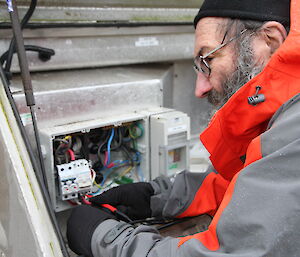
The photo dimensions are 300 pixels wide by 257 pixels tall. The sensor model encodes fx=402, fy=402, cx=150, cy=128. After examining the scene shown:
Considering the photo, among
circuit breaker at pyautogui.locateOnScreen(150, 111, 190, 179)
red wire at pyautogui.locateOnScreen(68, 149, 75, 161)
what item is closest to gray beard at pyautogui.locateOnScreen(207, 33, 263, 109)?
circuit breaker at pyautogui.locateOnScreen(150, 111, 190, 179)

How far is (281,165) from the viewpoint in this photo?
36.6 inches

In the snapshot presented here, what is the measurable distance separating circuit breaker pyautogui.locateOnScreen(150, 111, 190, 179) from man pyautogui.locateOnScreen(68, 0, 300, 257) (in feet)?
0.33

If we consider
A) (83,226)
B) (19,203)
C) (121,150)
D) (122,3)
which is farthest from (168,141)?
(19,203)

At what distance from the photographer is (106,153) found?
66.6 inches

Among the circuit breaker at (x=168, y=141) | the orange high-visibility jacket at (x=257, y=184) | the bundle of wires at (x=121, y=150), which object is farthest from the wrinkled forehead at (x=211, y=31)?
the bundle of wires at (x=121, y=150)

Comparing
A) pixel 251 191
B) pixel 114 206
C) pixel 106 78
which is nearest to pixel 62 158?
pixel 114 206

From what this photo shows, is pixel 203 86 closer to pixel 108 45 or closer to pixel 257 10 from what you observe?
pixel 257 10

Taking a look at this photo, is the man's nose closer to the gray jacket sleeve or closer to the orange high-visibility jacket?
the orange high-visibility jacket

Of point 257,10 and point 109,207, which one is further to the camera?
point 109,207

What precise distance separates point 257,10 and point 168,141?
2.12 ft

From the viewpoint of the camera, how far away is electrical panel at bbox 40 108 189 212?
142 cm

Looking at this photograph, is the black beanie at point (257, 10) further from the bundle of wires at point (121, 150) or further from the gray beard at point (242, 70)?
the bundle of wires at point (121, 150)

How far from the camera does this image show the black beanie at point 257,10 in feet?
3.97

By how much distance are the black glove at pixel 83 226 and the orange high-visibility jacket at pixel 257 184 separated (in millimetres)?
31
